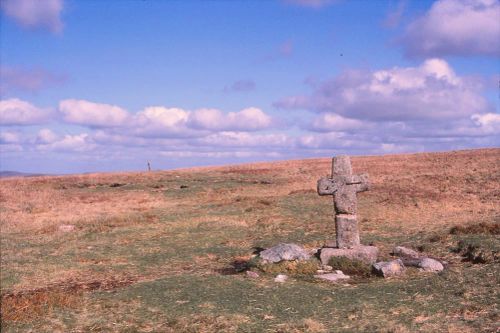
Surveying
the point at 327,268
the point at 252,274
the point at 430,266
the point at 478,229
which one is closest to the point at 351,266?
the point at 327,268

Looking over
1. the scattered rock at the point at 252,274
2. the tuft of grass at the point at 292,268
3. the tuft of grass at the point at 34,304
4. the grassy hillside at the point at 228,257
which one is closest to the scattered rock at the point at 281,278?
the grassy hillside at the point at 228,257

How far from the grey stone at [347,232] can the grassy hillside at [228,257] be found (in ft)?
6.94

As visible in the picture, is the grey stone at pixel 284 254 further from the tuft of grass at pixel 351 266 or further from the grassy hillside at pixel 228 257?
the grassy hillside at pixel 228 257

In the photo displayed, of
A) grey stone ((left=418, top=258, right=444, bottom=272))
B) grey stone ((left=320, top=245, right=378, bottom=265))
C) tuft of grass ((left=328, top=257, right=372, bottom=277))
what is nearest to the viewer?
grey stone ((left=418, top=258, right=444, bottom=272))

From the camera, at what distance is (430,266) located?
49.4ft

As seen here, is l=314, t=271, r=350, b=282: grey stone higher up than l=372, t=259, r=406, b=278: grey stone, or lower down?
lower down

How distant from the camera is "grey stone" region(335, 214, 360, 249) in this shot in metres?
16.8

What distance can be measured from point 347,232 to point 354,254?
1.00 meters

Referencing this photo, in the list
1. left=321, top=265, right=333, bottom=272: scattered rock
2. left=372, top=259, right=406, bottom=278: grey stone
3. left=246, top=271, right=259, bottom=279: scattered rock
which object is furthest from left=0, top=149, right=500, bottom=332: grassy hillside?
left=321, top=265, right=333, bottom=272: scattered rock

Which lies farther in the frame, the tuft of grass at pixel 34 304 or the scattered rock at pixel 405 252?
the scattered rock at pixel 405 252

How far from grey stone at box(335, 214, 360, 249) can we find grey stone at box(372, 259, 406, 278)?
189cm

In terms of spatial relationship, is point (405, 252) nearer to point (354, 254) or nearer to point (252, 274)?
point (354, 254)

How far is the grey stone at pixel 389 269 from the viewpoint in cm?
1459

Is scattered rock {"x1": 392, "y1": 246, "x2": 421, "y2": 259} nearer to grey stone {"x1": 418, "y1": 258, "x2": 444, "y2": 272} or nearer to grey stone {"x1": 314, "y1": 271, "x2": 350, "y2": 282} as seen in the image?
grey stone {"x1": 418, "y1": 258, "x2": 444, "y2": 272}
